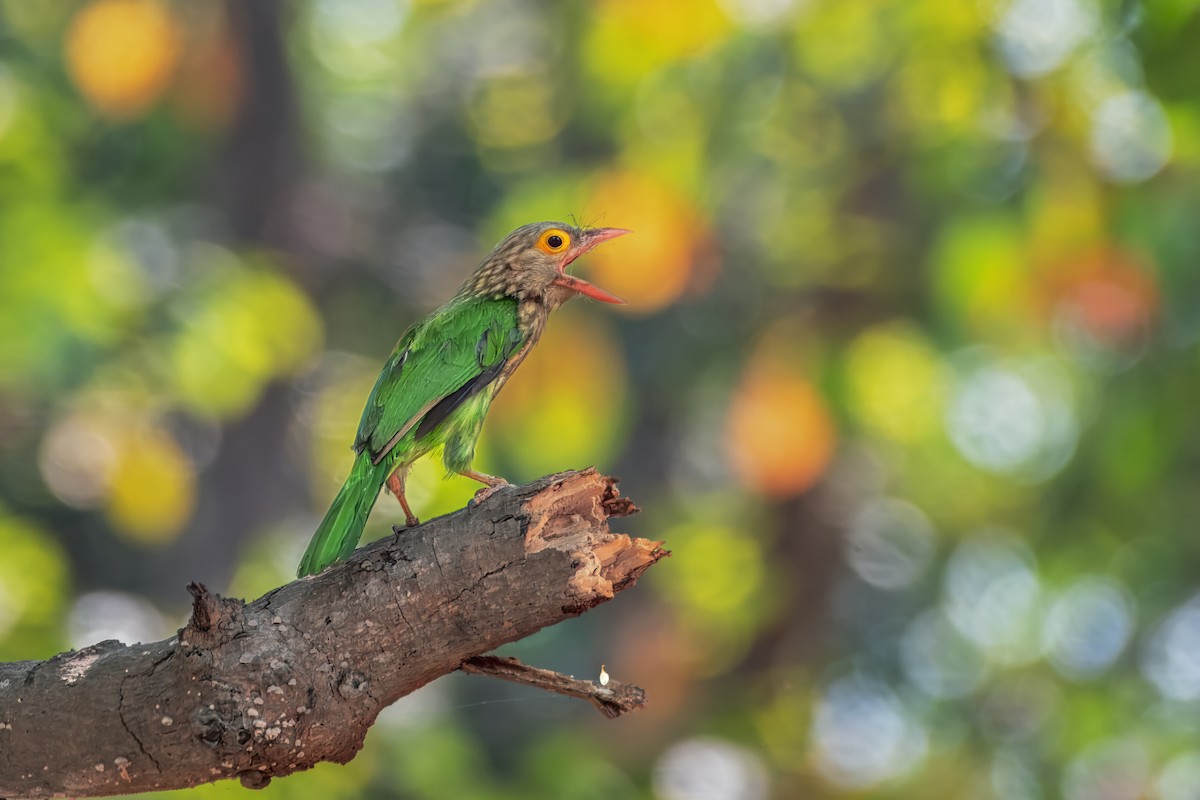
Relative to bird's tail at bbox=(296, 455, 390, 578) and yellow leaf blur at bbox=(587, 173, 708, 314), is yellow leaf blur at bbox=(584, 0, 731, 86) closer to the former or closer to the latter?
yellow leaf blur at bbox=(587, 173, 708, 314)

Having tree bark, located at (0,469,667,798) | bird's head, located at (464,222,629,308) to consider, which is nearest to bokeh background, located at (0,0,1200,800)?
bird's head, located at (464,222,629,308)

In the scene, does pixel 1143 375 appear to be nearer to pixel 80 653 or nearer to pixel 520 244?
pixel 520 244

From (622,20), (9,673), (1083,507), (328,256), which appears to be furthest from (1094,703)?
(9,673)

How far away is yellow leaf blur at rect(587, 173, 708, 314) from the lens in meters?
7.48

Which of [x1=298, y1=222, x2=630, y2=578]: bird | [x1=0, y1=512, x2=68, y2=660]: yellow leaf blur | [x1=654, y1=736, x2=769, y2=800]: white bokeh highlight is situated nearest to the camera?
[x1=298, y1=222, x2=630, y2=578]: bird

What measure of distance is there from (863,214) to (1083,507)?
2.79 m

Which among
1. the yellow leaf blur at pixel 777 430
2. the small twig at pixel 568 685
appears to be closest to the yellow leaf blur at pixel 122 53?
the yellow leaf blur at pixel 777 430

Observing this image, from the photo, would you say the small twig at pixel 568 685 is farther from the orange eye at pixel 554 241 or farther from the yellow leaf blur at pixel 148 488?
the yellow leaf blur at pixel 148 488

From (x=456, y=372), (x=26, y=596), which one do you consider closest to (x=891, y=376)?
(x=456, y=372)

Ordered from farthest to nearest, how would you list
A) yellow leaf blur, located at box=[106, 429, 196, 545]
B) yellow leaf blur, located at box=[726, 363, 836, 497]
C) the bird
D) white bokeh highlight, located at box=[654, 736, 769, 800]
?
yellow leaf blur, located at box=[106, 429, 196, 545] → white bokeh highlight, located at box=[654, 736, 769, 800] → yellow leaf blur, located at box=[726, 363, 836, 497] → the bird

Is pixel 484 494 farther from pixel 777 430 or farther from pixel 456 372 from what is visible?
pixel 777 430

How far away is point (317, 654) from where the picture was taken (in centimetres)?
329

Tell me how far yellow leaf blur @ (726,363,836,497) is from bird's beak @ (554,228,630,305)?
3817 mm

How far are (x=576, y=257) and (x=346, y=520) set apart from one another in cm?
141
